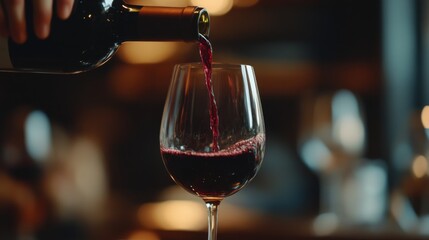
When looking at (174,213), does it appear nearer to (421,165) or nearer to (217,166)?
(421,165)

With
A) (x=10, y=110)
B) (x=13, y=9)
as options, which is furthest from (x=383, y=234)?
(x=10, y=110)

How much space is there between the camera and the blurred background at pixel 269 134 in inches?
74.0

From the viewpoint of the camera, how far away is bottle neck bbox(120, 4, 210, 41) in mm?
810

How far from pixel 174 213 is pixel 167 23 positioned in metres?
1.63

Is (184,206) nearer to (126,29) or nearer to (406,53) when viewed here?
(406,53)

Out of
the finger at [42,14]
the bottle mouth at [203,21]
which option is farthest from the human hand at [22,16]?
the bottle mouth at [203,21]

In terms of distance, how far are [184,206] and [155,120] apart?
0.67m

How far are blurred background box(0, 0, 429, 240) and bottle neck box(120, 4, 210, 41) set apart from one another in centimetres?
92

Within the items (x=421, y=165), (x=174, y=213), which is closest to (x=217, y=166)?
(x=421, y=165)

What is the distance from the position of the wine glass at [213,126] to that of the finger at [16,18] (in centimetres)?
18

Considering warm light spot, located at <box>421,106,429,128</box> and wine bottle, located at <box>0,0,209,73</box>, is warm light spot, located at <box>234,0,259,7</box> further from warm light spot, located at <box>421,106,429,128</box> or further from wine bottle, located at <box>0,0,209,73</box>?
wine bottle, located at <box>0,0,209,73</box>

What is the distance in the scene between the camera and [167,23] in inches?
32.1

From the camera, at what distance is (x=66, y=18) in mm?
886

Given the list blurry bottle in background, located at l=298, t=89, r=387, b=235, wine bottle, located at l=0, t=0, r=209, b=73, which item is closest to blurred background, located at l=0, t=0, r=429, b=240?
blurry bottle in background, located at l=298, t=89, r=387, b=235
